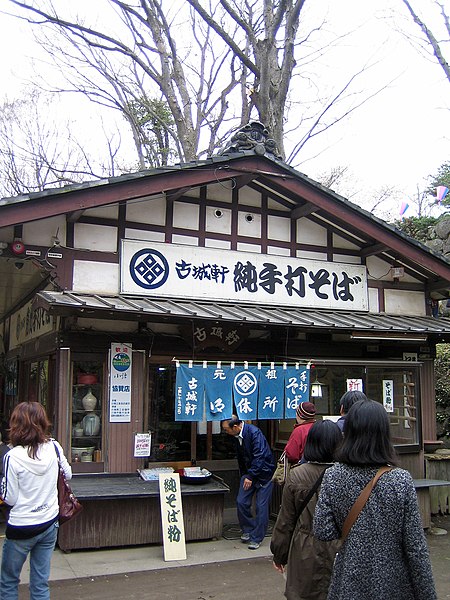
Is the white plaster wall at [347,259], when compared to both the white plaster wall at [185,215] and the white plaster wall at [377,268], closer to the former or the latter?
the white plaster wall at [377,268]

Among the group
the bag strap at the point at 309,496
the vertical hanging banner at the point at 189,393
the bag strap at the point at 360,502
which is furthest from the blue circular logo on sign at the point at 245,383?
the bag strap at the point at 360,502

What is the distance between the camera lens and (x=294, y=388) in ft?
31.1

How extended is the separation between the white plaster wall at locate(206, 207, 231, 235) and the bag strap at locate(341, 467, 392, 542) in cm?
748

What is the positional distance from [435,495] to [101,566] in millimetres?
6381

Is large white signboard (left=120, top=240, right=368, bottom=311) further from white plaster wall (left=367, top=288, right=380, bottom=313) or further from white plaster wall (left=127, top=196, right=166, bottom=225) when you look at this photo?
white plaster wall (left=127, top=196, right=166, bottom=225)

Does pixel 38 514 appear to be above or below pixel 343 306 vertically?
below

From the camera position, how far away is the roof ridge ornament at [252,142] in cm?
993

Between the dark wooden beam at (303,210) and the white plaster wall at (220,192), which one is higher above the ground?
the white plaster wall at (220,192)

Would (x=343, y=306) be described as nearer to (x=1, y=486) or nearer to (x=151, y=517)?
(x=151, y=517)

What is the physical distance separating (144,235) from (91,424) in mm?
3119

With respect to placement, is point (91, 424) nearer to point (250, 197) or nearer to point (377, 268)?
point (250, 197)

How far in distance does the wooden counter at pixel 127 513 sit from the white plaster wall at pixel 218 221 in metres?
4.23

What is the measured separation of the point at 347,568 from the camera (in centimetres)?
312

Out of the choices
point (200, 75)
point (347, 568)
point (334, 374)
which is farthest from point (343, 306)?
point (200, 75)
